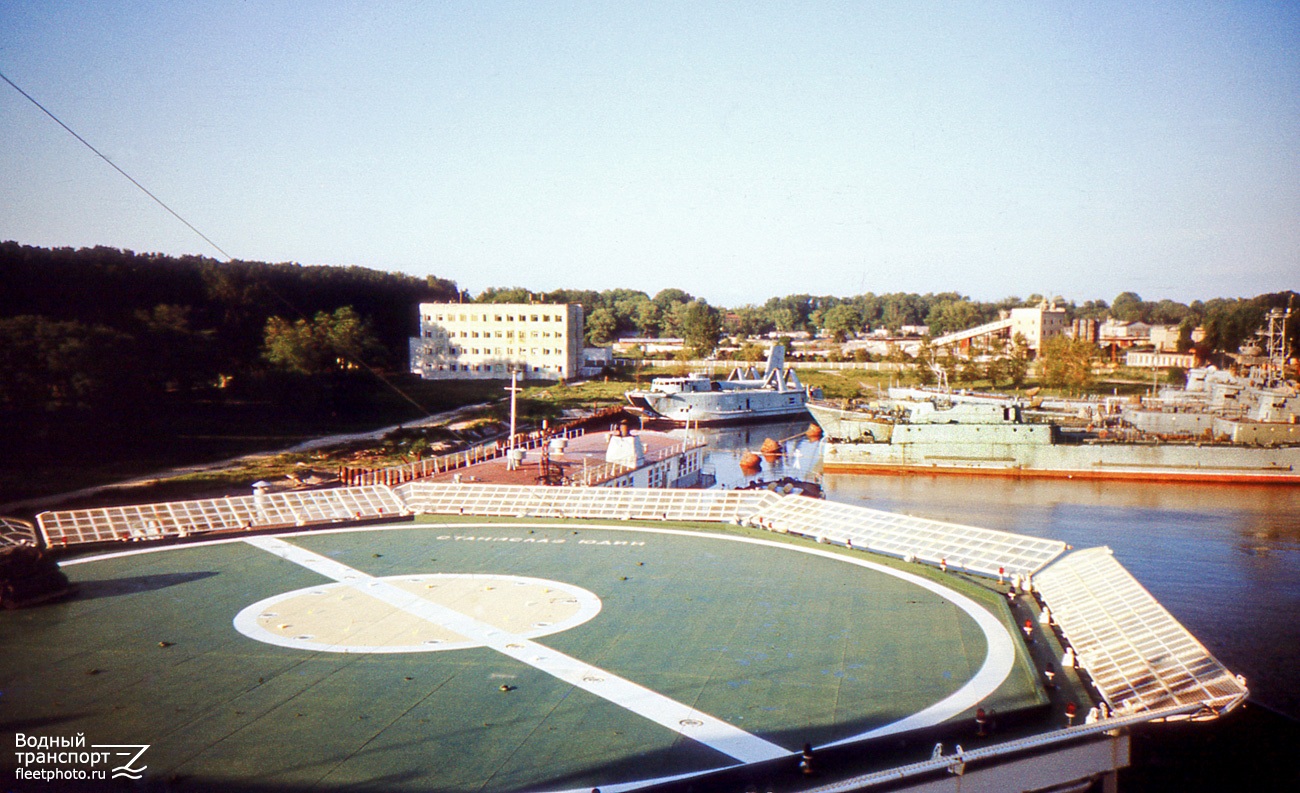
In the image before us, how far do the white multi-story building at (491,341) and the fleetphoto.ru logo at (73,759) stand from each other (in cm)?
8787

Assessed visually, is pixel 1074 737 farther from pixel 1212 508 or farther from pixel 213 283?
pixel 213 283

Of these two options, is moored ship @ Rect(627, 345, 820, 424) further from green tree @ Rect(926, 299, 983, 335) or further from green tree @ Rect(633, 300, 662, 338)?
green tree @ Rect(633, 300, 662, 338)

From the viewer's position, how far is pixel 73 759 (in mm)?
10922

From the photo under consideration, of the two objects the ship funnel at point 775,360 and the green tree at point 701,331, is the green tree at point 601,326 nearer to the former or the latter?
the green tree at point 701,331

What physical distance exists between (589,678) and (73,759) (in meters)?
7.58

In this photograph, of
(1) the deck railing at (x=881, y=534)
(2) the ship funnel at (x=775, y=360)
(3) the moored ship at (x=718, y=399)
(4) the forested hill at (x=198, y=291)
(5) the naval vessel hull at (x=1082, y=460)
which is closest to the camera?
(1) the deck railing at (x=881, y=534)

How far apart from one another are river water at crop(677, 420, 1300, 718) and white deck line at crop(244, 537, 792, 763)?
17352 mm

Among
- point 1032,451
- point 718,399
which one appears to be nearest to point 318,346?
point 718,399

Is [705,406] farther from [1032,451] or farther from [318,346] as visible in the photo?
[318,346]

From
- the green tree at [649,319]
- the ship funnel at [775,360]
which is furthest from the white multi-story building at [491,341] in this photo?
the green tree at [649,319]

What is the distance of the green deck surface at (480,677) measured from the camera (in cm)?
1105

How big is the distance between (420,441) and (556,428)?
14.8m

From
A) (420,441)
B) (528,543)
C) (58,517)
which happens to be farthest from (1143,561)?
(420,441)

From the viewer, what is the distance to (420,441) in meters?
56.6
